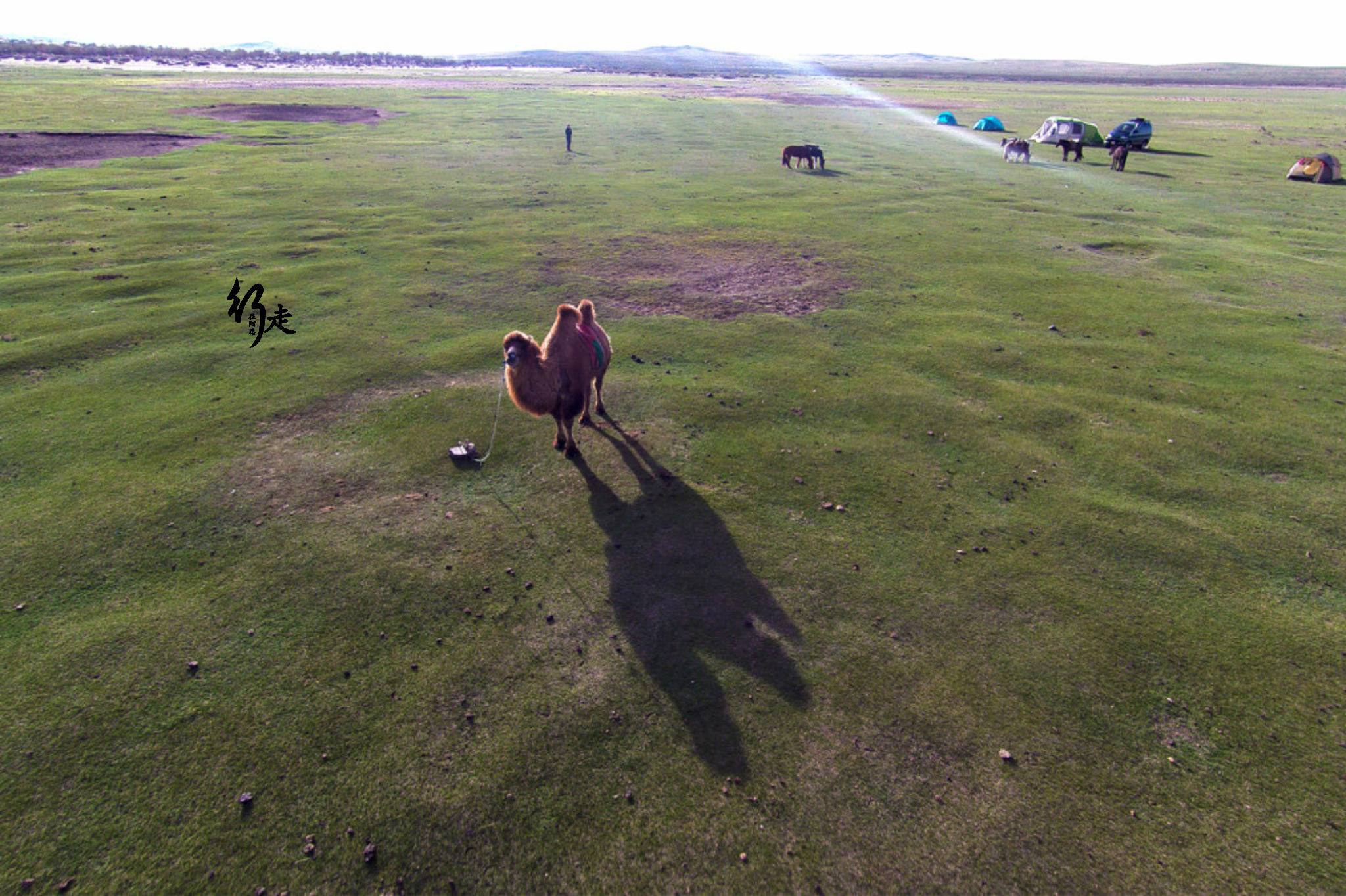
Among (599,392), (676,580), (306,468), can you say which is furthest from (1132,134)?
(306,468)

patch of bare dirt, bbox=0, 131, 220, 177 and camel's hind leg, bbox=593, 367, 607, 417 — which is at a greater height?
patch of bare dirt, bbox=0, 131, 220, 177

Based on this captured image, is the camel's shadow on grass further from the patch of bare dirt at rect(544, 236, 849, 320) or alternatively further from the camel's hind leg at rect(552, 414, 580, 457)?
the patch of bare dirt at rect(544, 236, 849, 320)

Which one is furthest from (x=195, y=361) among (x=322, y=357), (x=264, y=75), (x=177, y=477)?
(x=264, y=75)

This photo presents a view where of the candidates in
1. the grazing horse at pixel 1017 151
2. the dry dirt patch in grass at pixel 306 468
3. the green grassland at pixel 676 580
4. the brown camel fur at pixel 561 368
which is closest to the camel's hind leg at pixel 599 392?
the brown camel fur at pixel 561 368

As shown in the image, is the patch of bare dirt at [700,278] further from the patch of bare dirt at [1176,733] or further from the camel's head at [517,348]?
the patch of bare dirt at [1176,733]

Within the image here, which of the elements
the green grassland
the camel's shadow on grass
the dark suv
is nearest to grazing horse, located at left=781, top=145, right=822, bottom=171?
the green grassland

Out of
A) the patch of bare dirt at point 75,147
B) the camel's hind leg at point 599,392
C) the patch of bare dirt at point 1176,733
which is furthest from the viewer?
the patch of bare dirt at point 75,147

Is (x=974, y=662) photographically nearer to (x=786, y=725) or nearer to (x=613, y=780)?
(x=786, y=725)
